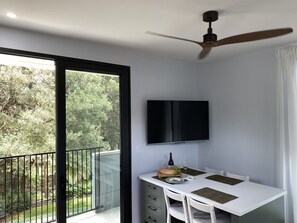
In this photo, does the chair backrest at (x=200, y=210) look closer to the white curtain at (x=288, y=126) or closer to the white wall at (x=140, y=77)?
the white wall at (x=140, y=77)

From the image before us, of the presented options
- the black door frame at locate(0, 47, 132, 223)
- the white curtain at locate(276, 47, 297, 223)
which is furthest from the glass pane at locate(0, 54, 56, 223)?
the white curtain at locate(276, 47, 297, 223)

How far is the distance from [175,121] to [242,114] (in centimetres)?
99

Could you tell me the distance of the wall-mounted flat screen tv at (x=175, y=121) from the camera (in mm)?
3213

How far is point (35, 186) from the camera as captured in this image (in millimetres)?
3834

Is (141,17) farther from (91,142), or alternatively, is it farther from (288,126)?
(288,126)

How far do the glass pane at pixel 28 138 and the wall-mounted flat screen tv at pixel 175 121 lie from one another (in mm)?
1733

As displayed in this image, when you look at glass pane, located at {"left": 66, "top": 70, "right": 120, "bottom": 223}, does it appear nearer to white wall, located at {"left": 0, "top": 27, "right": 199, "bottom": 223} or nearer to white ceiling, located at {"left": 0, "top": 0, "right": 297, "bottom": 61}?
white wall, located at {"left": 0, "top": 27, "right": 199, "bottom": 223}

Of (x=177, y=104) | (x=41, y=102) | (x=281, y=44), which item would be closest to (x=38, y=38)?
(x=41, y=102)

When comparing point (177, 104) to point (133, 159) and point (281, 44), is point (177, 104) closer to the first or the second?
point (133, 159)

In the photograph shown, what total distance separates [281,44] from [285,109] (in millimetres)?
820

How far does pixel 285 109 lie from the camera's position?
281 cm

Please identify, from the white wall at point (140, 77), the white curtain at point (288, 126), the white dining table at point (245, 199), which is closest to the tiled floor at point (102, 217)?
the white wall at point (140, 77)

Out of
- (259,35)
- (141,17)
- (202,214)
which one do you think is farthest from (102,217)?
(259,35)

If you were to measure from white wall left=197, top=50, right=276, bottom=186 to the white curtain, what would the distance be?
14cm
